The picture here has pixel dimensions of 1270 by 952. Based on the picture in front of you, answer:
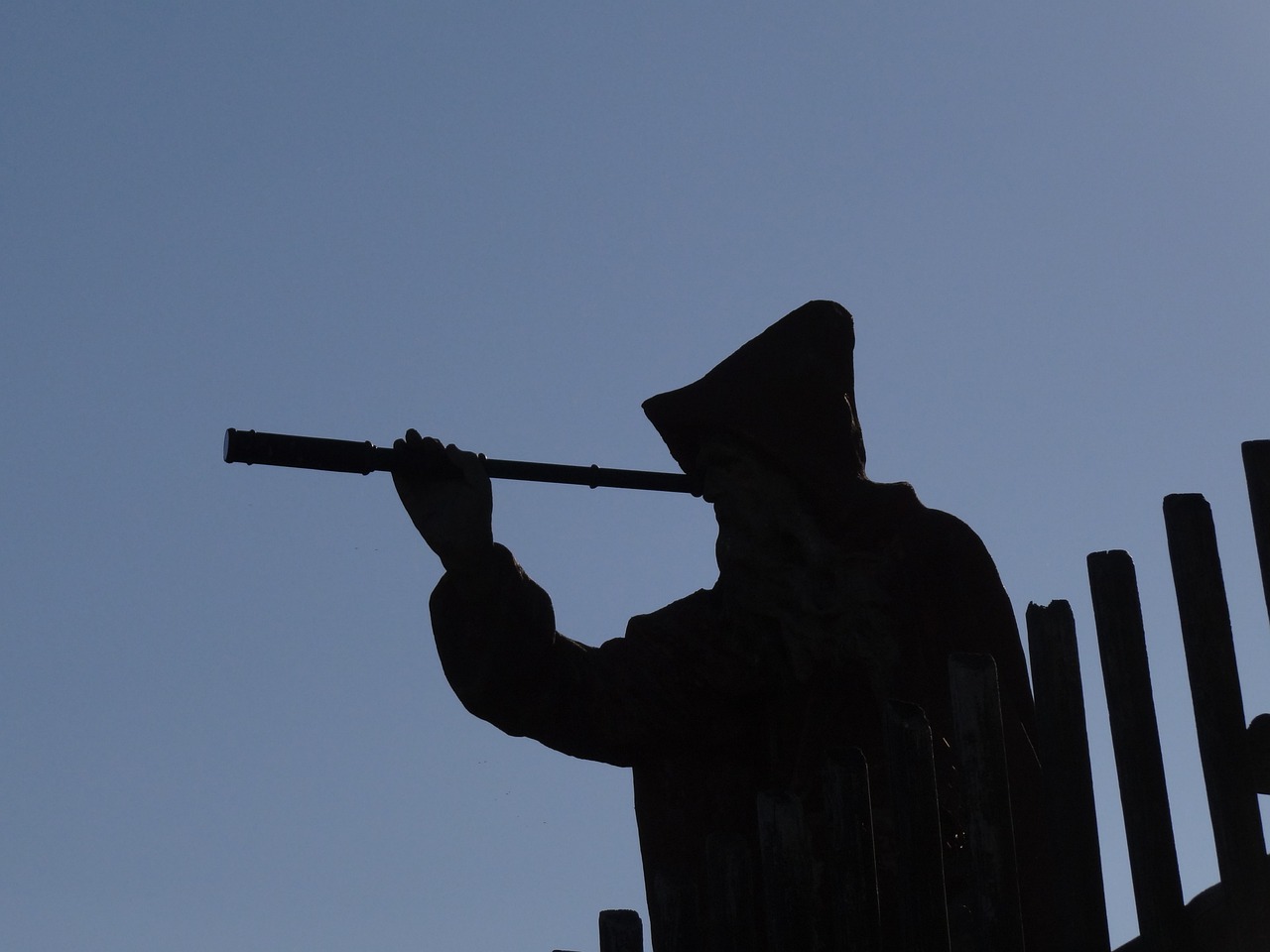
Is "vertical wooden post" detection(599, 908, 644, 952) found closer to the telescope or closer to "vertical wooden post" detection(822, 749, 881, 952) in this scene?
"vertical wooden post" detection(822, 749, 881, 952)

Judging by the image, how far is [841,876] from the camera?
5.38 meters

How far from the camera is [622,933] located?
579 cm

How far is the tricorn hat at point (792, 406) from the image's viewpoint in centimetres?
737

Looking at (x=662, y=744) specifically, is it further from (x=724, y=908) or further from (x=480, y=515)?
(x=724, y=908)

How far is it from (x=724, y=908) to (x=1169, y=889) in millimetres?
1406

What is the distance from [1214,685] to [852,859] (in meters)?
1.14

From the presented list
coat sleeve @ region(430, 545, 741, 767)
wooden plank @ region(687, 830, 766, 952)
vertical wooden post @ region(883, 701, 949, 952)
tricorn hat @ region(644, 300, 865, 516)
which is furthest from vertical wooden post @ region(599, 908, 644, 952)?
tricorn hat @ region(644, 300, 865, 516)

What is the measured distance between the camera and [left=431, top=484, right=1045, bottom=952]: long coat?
697cm

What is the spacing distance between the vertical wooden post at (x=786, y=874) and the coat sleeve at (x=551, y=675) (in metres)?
1.80

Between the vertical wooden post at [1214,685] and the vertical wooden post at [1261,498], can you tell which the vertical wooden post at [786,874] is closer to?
the vertical wooden post at [1214,685]

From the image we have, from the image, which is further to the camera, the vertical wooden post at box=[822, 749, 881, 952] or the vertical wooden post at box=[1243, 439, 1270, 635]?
the vertical wooden post at box=[822, 749, 881, 952]

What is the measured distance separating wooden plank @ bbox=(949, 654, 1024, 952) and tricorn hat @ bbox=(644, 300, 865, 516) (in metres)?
2.12

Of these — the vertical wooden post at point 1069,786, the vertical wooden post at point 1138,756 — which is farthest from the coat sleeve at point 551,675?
the vertical wooden post at point 1138,756

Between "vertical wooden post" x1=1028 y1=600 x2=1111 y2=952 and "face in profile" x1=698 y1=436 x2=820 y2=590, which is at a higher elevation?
"face in profile" x1=698 y1=436 x2=820 y2=590
